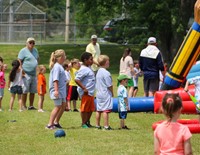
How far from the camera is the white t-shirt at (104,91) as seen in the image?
13.4 metres

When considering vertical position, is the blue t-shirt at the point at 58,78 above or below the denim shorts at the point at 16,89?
above

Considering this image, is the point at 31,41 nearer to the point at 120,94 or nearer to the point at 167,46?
the point at 120,94

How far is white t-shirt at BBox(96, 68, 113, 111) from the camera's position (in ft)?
44.1

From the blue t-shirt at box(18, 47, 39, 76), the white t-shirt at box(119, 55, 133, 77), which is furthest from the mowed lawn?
the white t-shirt at box(119, 55, 133, 77)

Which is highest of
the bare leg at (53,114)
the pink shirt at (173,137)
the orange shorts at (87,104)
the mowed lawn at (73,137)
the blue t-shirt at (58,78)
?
the blue t-shirt at (58,78)

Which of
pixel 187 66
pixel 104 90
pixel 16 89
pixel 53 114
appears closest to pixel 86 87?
pixel 104 90

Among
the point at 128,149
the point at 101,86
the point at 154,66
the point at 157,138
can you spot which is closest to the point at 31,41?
the point at 154,66

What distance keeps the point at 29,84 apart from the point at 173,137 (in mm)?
11228

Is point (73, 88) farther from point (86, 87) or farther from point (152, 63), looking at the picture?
point (86, 87)

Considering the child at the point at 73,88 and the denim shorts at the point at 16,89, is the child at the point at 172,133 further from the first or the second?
the child at the point at 73,88

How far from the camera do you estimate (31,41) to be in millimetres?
17672

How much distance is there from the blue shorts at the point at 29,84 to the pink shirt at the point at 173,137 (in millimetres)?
11041

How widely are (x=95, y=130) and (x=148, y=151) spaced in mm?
2716

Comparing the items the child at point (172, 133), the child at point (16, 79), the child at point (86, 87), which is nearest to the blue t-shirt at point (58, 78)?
the child at point (86, 87)
